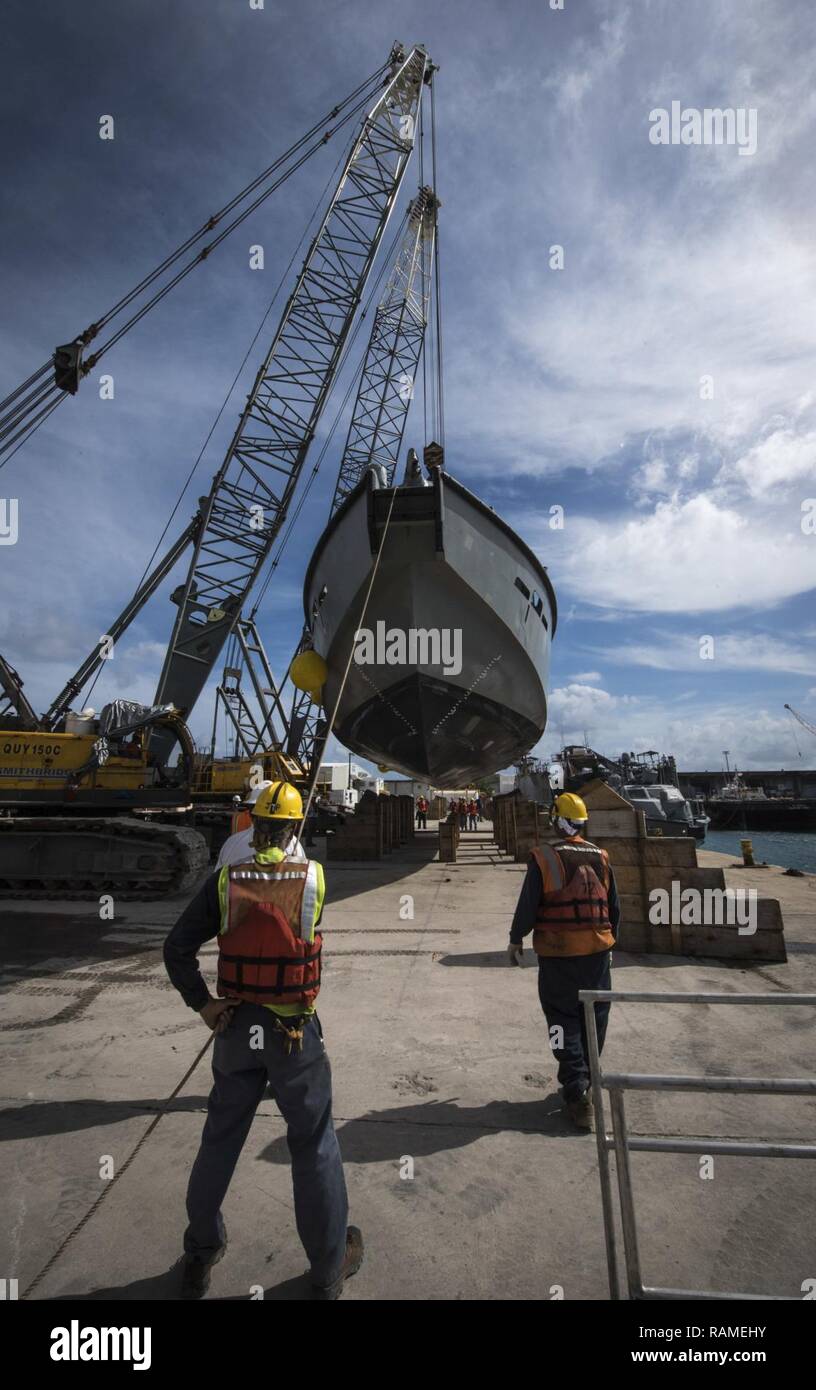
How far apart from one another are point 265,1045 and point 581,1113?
172 centimetres

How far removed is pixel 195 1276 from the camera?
1.89 metres

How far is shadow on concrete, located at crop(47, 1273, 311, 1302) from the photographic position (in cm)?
190

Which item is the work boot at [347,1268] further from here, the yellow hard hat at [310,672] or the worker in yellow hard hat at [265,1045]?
the yellow hard hat at [310,672]

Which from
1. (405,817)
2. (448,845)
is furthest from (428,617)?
(405,817)

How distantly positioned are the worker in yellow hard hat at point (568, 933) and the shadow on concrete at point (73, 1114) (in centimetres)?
184

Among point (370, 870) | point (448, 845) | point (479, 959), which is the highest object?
point (479, 959)

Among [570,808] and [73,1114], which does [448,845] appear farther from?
[73,1114]

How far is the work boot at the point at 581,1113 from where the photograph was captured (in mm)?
2867

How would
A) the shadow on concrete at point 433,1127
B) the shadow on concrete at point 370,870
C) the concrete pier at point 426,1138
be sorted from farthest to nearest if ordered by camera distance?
the shadow on concrete at point 370,870, the shadow on concrete at point 433,1127, the concrete pier at point 426,1138

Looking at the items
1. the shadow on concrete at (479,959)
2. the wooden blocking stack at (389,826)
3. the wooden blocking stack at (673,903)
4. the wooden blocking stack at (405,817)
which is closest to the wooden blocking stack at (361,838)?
the wooden blocking stack at (389,826)

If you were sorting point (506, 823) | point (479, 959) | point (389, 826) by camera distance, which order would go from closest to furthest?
point (479, 959) < point (506, 823) < point (389, 826)

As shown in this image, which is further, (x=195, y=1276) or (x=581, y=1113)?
(x=581, y=1113)

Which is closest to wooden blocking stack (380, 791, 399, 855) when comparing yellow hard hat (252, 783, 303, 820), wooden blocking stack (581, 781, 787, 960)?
wooden blocking stack (581, 781, 787, 960)
